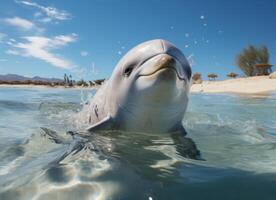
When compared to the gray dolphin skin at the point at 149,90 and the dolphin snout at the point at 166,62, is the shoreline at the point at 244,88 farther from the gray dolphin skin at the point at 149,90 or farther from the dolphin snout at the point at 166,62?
the dolphin snout at the point at 166,62

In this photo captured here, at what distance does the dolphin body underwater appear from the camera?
2918mm

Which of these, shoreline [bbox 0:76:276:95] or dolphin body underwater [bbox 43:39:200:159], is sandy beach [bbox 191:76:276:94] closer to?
shoreline [bbox 0:76:276:95]

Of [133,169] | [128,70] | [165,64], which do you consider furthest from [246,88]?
[133,169]

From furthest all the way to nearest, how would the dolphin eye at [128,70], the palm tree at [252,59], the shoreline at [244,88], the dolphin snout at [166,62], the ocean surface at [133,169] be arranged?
the palm tree at [252,59] < the shoreline at [244,88] < the dolphin eye at [128,70] < the dolphin snout at [166,62] < the ocean surface at [133,169]

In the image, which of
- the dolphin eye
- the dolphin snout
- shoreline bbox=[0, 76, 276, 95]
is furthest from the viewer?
shoreline bbox=[0, 76, 276, 95]

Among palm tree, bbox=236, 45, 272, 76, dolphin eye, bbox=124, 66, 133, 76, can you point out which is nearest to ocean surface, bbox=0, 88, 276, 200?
dolphin eye, bbox=124, 66, 133, 76

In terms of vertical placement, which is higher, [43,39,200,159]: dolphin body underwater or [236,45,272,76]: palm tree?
[236,45,272,76]: palm tree

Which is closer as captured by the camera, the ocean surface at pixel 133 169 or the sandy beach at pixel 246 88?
the ocean surface at pixel 133 169

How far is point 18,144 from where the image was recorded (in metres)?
3.37

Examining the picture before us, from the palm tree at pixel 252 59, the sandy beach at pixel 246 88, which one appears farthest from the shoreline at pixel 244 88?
the palm tree at pixel 252 59

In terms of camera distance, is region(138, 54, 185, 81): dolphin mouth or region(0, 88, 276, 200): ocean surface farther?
region(138, 54, 185, 81): dolphin mouth

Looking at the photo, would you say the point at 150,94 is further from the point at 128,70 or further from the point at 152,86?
the point at 128,70

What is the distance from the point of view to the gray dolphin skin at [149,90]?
2.93m

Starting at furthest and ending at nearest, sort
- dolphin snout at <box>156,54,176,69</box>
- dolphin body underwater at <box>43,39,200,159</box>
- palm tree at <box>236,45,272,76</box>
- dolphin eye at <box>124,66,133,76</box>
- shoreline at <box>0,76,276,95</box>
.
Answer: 1. palm tree at <box>236,45,272,76</box>
2. shoreline at <box>0,76,276,95</box>
3. dolphin eye at <box>124,66,133,76</box>
4. dolphin body underwater at <box>43,39,200,159</box>
5. dolphin snout at <box>156,54,176,69</box>
